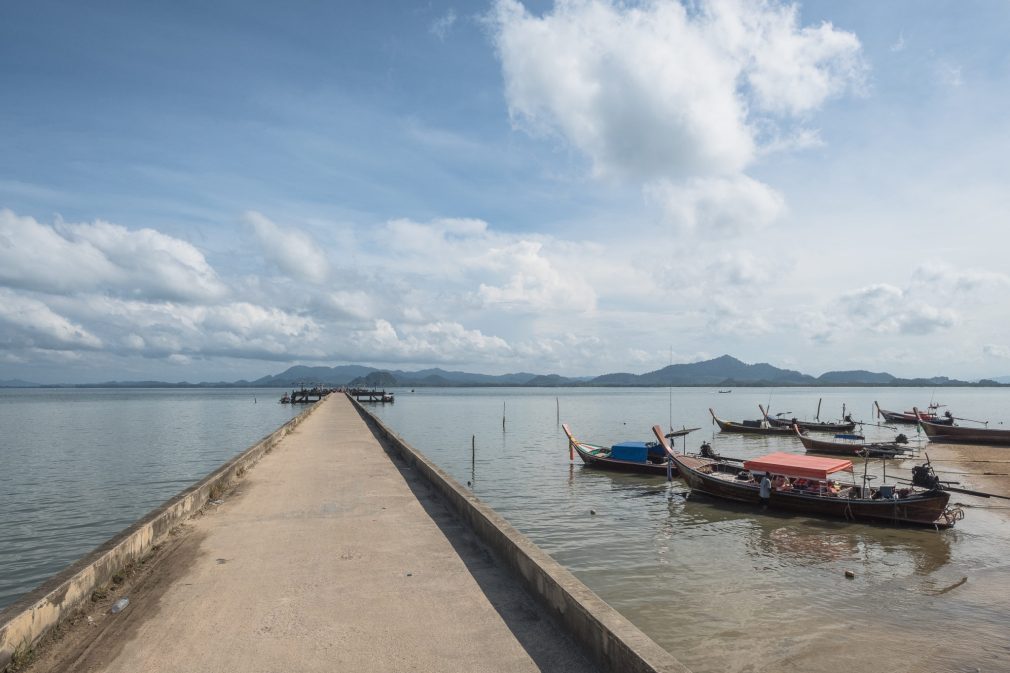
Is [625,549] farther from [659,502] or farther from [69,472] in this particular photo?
[69,472]

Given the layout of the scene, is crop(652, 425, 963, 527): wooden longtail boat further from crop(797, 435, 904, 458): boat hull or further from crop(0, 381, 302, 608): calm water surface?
crop(0, 381, 302, 608): calm water surface

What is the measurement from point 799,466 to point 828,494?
1405 mm

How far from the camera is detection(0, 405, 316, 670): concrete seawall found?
220 inches

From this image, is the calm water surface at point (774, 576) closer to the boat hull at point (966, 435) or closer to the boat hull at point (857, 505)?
the boat hull at point (857, 505)

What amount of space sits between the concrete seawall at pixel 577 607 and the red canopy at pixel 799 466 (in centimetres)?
1269

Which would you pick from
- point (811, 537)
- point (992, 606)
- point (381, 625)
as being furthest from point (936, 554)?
point (381, 625)

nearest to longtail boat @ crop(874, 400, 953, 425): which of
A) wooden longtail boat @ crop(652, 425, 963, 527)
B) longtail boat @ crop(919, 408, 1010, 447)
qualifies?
longtail boat @ crop(919, 408, 1010, 447)

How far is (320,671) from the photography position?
17.5 ft

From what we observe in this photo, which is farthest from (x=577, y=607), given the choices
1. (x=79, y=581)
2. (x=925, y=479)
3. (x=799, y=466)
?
(x=925, y=479)

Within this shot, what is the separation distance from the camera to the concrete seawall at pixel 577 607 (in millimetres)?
4895

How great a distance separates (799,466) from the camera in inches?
749

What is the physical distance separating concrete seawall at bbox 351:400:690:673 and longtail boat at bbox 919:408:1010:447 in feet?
152

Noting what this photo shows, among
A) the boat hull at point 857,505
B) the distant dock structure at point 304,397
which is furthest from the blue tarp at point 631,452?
the distant dock structure at point 304,397

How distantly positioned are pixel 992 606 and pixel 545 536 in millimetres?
9746
